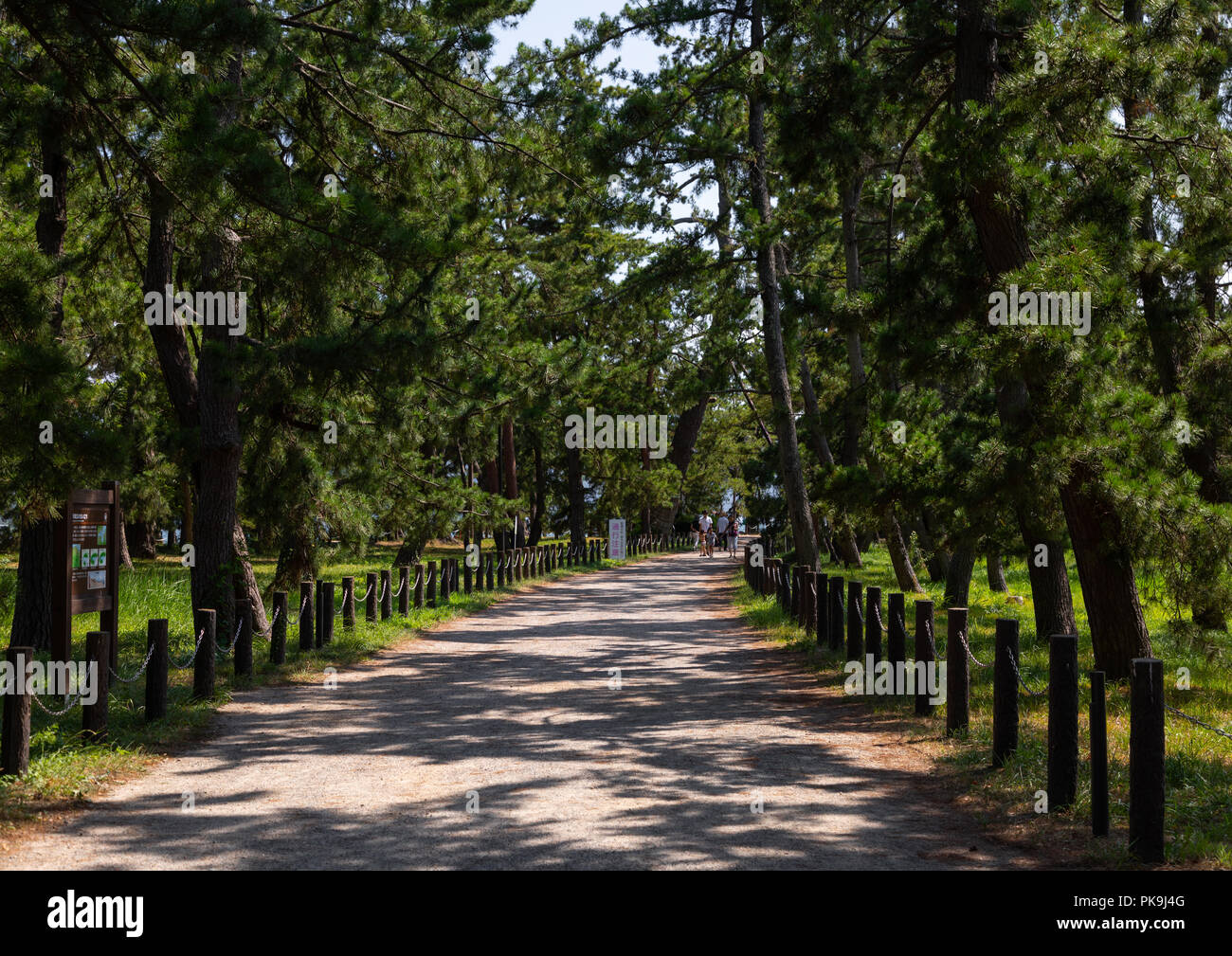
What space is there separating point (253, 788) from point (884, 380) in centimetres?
861

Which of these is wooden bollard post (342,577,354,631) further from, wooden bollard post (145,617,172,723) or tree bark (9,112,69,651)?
wooden bollard post (145,617,172,723)

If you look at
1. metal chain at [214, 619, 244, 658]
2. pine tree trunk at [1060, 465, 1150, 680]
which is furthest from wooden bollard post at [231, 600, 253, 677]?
pine tree trunk at [1060, 465, 1150, 680]

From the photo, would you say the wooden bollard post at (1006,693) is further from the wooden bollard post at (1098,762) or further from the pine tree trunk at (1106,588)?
the pine tree trunk at (1106,588)

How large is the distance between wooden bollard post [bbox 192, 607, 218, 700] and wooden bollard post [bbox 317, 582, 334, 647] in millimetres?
3474

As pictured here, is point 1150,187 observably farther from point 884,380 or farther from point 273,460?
point 273,460

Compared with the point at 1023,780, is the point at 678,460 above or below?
above

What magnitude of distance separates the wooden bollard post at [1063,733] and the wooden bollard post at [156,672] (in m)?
6.54

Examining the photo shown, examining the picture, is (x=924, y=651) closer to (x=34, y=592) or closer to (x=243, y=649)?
(x=243, y=649)

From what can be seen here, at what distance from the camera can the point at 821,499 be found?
11.2 meters

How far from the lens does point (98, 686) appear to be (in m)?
7.54

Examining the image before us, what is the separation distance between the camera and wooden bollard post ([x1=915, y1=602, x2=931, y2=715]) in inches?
362

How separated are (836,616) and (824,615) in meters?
0.92

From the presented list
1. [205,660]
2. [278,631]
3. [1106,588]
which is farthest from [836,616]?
[205,660]
